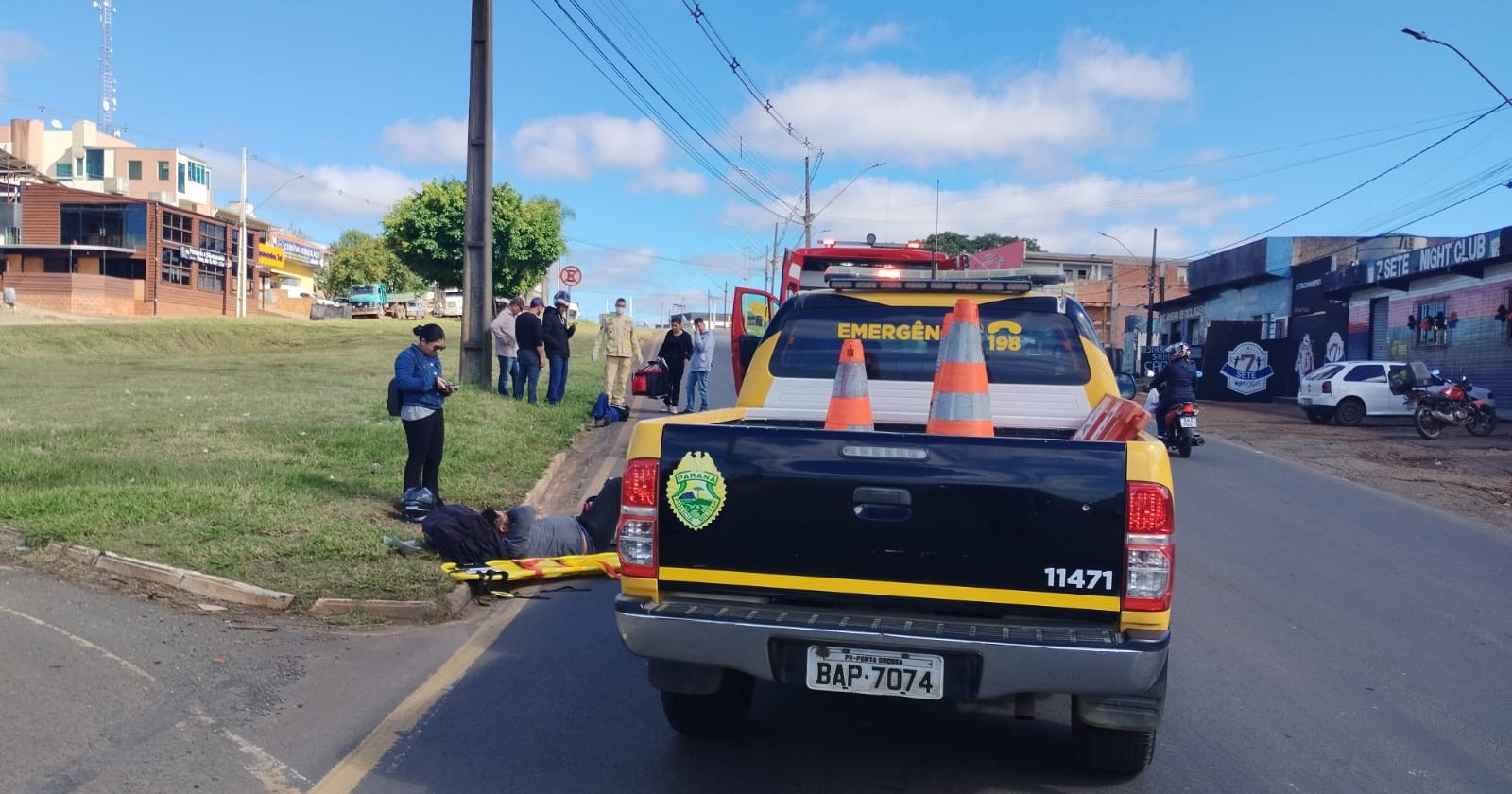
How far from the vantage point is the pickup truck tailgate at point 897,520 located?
12.6 ft

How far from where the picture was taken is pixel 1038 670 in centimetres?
Result: 375

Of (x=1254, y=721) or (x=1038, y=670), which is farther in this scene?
(x=1254, y=721)

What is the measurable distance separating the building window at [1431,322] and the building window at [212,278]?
54853mm

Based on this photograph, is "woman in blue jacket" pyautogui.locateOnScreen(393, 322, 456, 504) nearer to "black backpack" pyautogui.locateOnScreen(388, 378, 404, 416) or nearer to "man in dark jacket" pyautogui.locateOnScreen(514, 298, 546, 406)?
"black backpack" pyautogui.locateOnScreen(388, 378, 404, 416)

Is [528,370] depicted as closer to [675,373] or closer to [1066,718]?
[675,373]

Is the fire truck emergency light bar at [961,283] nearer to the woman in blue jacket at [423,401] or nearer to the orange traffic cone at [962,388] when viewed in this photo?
the orange traffic cone at [962,388]

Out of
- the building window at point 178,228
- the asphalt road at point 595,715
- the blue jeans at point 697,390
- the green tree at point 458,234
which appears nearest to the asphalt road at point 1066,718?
the asphalt road at point 595,715

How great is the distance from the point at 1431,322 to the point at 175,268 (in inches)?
2118

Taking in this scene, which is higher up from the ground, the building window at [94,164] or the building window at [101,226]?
the building window at [94,164]

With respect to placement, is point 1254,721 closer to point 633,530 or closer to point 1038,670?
point 1038,670

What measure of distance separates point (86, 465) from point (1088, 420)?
27.8 feet

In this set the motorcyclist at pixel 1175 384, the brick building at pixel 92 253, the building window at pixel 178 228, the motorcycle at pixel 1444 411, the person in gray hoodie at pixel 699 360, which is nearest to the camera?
the motorcyclist at pixel 1175 384

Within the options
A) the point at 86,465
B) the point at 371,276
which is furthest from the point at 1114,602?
the point at 371,276

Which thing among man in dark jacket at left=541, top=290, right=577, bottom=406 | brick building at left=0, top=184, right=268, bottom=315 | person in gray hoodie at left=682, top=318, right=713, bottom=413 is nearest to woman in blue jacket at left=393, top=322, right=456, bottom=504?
man in dark jacket at left=541, top=290, right=577, bottom=406
